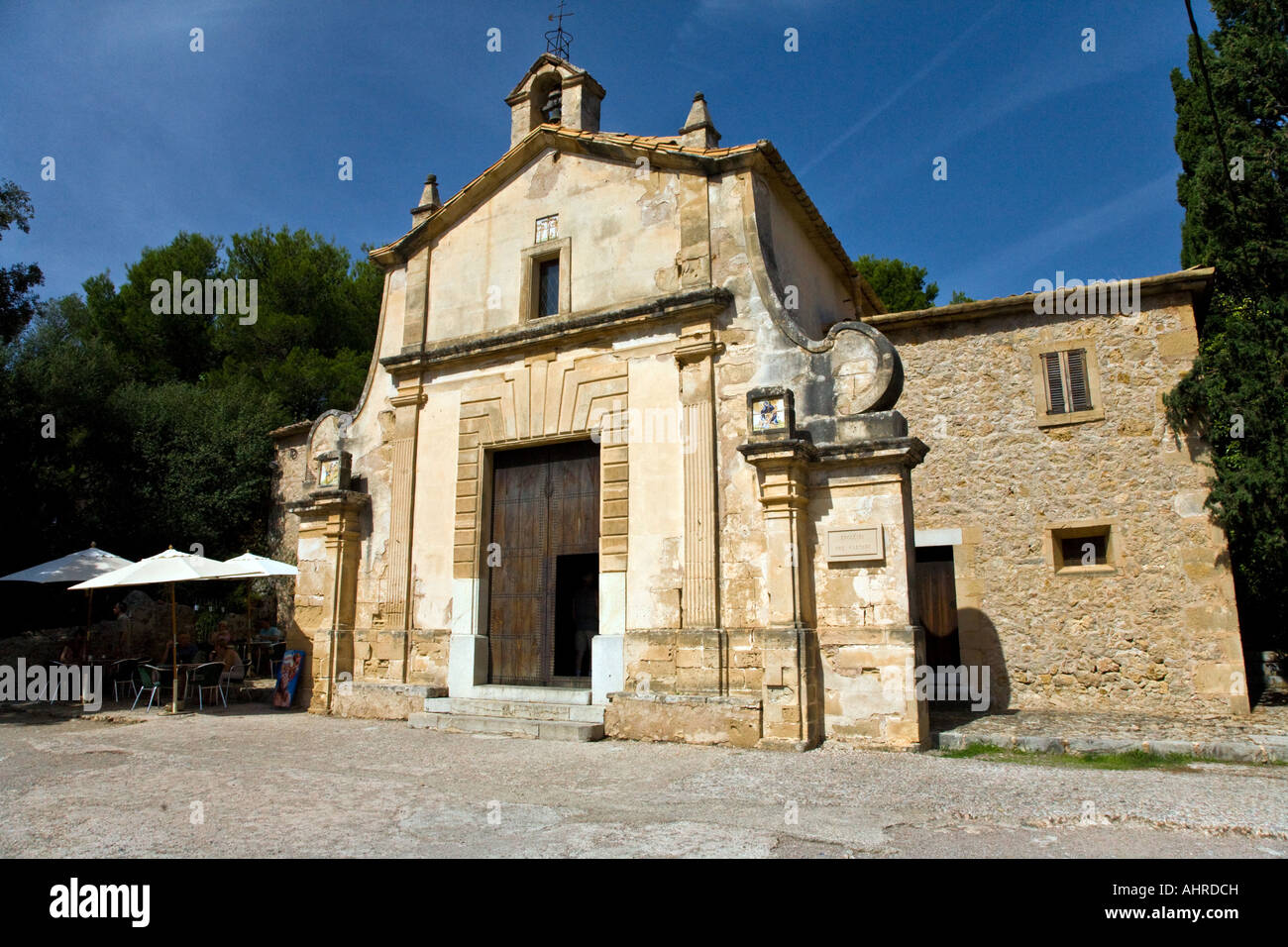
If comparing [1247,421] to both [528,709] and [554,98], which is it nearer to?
[528,709]

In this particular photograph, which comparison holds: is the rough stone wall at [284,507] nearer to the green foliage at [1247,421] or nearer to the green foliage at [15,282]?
the green foliage at [15,282]

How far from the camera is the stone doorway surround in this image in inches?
392

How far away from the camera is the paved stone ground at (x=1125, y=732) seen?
750cm

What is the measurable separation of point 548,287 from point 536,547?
151 inches

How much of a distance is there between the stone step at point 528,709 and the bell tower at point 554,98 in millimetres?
8336

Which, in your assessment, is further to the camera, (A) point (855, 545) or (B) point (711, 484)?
(B) point (711, 484)

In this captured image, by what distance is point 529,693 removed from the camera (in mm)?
10211

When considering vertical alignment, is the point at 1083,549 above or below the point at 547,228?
below

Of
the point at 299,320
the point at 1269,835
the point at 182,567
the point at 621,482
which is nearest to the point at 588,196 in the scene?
the point at 621,482

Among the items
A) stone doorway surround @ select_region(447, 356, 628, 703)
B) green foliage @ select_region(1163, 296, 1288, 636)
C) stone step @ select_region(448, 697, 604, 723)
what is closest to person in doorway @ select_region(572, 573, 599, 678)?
stone doorway surround @ select_region(447, 356, 628, 703)

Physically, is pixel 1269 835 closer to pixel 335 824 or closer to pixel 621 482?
pixel 335 824

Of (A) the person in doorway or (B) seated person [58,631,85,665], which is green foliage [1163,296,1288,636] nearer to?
(A) the person in doorway

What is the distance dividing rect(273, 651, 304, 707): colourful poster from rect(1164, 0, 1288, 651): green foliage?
42.2ft

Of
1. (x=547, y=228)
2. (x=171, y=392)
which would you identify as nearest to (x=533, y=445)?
(x=547, y=228)
